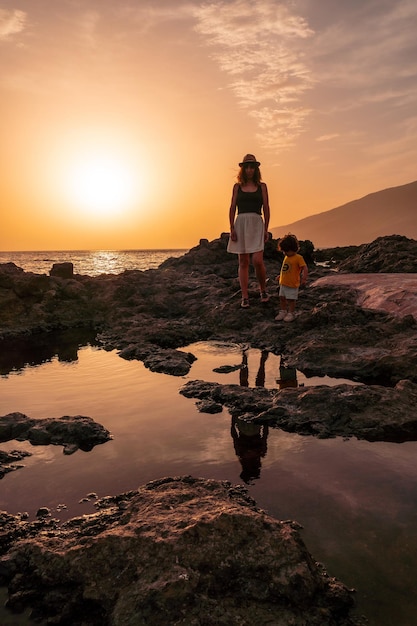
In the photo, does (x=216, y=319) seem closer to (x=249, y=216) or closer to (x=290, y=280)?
(x=290, y=280)

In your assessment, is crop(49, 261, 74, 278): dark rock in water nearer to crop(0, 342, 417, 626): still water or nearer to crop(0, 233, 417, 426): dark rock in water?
crop(0, 233, 417, 426): dark rock in water

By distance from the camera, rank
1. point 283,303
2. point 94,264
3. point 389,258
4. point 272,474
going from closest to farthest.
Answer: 1. point 272,474
2. point 283,303
3. point 389,258
4. point 94,264

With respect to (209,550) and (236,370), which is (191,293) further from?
(209,550)

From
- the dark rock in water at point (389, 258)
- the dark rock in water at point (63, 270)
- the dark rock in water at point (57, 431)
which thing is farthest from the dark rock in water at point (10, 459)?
the dark rock in water at point (389, 258)

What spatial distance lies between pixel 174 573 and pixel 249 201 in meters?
7.60

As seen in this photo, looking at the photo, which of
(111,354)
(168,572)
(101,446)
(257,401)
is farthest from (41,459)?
(111,354)

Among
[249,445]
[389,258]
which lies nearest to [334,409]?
[249,445]

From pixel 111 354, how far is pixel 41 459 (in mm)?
3864

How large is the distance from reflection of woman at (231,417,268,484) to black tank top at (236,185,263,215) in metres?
5.48

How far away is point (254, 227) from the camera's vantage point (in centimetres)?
884

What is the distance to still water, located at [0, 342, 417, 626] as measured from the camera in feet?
7.68

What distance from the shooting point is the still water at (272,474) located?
2342 mm

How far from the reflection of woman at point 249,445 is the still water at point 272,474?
0.03 meters

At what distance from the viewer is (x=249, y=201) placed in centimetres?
881
